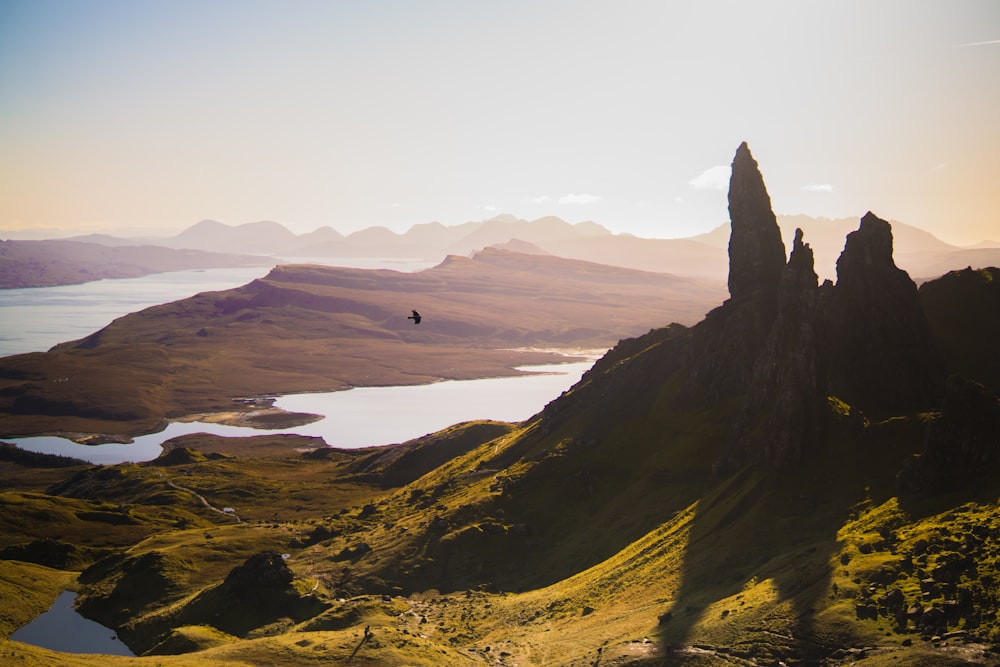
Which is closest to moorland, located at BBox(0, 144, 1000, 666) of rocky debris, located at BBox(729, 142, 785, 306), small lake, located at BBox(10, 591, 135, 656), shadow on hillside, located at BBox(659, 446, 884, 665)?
shadow on hillside, located at BBox(659, 446, 884, 665)

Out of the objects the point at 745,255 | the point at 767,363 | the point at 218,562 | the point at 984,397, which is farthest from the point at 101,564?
the point at 984,397

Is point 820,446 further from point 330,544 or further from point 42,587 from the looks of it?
point 42,587

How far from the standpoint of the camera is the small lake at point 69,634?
104 metres

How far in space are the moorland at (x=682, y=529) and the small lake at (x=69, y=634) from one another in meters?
1.68

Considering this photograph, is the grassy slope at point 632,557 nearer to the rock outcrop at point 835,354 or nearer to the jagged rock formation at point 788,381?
the jagged rock formation at point 788,381

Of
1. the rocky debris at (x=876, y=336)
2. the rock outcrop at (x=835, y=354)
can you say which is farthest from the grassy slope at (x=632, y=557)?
the rocky debris at (x=876, y=336)

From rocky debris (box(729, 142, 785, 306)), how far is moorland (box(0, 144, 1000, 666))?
1.43ft

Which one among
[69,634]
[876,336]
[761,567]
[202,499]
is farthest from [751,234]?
[202,499]

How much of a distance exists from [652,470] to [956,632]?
63131 millimetres

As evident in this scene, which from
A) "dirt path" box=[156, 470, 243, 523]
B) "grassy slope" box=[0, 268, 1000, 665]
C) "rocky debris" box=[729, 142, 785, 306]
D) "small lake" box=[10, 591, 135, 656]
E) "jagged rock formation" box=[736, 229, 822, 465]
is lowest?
"dirt path" box=[156, 470, 243, 523]

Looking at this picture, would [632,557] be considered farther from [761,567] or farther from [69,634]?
[69,634]

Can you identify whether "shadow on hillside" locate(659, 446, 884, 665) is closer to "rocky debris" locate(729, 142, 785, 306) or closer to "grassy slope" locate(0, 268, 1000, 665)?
"grassy slope" locate(0, 268, 1000, 665)

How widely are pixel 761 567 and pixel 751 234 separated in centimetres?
7018

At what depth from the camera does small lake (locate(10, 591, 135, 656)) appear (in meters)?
104
